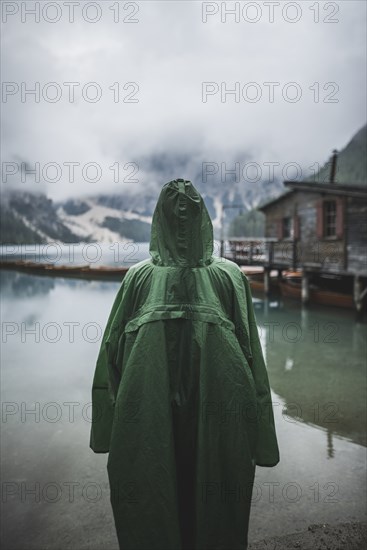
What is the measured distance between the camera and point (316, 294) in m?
17.8

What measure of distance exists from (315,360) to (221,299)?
26.6ft

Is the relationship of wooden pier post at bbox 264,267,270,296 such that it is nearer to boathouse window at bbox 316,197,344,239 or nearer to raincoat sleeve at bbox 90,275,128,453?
boathouse window at bbox 316,197,344,239

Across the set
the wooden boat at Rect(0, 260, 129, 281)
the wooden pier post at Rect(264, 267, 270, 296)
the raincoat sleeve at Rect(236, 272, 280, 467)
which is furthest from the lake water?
the wooden boat at Rect(0, 260, 129, 281)

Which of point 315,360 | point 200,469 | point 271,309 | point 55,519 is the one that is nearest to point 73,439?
point 55,519

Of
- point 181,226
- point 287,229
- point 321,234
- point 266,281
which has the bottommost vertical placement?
point 266,281

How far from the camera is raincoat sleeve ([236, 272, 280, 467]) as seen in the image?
5.94ft

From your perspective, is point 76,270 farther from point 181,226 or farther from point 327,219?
point 181,226

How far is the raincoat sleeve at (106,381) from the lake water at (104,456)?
5.84 ft

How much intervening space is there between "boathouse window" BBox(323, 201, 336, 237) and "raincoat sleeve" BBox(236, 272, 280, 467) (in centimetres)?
1596

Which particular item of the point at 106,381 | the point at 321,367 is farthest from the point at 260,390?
the point at 321,367

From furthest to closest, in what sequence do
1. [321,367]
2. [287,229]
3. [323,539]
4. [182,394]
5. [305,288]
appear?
[287,229] → [305,288] → [321,367] → [323,539] → [182,394]

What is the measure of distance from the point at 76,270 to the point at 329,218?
31.4 meters

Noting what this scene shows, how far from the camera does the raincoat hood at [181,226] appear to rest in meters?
1.72

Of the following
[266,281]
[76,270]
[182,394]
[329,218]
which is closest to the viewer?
[182,394]
